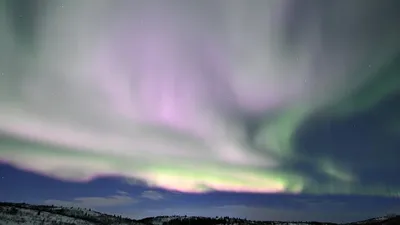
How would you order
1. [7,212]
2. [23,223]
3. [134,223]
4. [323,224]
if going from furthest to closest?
[323,224] < [134,223] < [7,212] < [23,223]

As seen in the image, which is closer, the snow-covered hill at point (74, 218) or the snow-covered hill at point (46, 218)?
the snow-covered hill at point (46, 218)

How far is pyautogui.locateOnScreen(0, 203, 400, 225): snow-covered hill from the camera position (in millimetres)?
39344

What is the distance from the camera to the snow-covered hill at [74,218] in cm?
3934

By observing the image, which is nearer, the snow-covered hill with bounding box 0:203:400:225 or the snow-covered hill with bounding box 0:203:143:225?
the snow-covered hill with bounding box 0:203:143:225

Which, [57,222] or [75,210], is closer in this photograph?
[57,222]

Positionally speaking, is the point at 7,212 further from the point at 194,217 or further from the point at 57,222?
the point at 194,217

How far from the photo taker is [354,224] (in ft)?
185

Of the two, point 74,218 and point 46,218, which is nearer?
point 46,218

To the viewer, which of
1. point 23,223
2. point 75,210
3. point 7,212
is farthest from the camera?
point 75,210

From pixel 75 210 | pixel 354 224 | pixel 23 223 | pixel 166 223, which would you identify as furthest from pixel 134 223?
pixel 354 224

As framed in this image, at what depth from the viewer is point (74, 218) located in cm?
4216

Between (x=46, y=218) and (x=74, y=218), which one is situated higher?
(x=74, y=218)

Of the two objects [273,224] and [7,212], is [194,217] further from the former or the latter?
[7,212]

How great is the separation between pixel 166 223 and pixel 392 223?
30.3m
